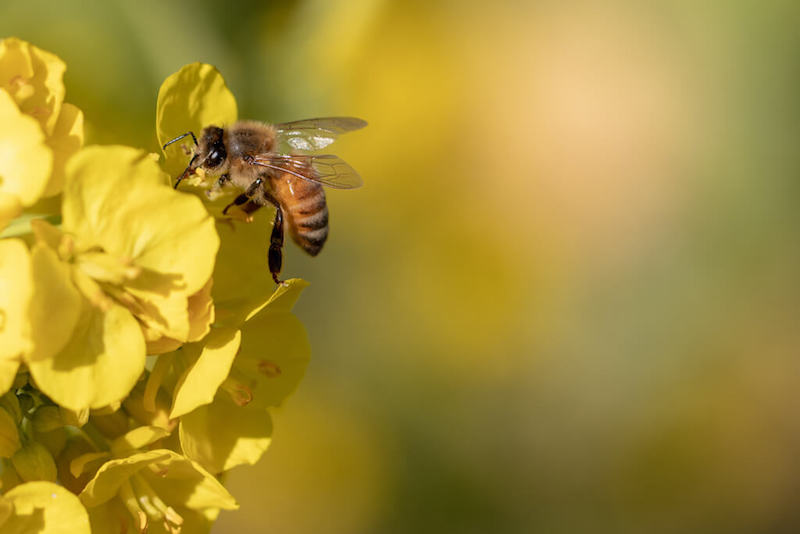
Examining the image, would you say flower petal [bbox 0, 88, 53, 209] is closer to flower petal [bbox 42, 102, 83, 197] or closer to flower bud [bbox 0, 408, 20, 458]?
flower petal [bbox 42, 102, 83, 197]

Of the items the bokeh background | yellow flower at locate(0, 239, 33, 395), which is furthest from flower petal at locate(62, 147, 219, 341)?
the bokeh background

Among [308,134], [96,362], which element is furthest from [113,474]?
[308,134]

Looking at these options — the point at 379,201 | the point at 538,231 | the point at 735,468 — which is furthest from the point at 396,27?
the point at 735,468

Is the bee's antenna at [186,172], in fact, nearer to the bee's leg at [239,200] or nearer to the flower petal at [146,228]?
the bee's leg at [239,200]

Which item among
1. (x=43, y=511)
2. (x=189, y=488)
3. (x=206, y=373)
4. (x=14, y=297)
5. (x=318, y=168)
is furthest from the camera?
(x=318, y=168)

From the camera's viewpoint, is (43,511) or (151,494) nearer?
(43,511)

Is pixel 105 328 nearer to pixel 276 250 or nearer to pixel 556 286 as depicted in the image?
pixel 276 250
